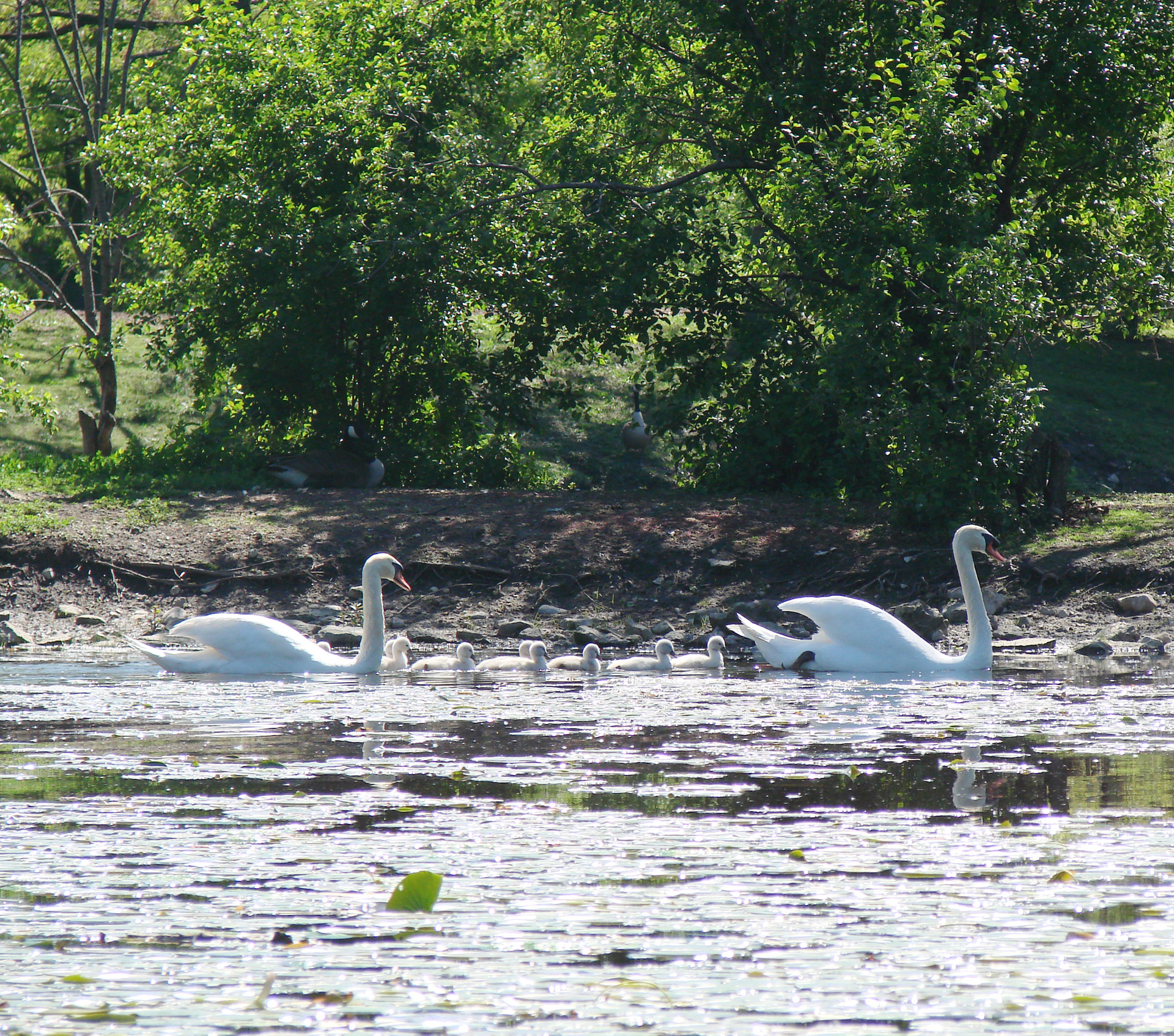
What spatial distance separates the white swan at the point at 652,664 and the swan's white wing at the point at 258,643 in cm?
217

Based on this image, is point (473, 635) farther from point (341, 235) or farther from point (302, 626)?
point (341, 235)

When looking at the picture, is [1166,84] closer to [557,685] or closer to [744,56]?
[744,56]

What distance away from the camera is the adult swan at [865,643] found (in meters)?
11.2

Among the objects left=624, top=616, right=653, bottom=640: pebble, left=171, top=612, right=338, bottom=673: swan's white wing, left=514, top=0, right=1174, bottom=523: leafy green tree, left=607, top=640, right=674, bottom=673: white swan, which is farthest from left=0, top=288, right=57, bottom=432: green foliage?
left=607, top=640, right=674, bottom=673: white swan

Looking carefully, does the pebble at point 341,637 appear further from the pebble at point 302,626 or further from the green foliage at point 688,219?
the green foliage at point 688,219

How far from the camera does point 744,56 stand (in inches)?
670

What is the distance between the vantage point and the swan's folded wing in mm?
11242

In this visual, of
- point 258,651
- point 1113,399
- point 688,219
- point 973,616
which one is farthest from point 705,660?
point 1113,399

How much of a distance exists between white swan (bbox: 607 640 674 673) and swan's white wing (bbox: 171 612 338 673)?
2168 mm

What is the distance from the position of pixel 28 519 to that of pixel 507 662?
630 centimetres

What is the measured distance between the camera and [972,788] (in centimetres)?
629

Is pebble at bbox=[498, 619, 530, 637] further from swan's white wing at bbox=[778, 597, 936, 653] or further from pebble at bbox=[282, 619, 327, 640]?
swan's white wing at bbox=[778, 597, 936, 653]

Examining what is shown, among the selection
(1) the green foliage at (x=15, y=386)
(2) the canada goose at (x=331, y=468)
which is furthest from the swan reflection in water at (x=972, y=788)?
(1) the green foliage at (x=15, y=386)

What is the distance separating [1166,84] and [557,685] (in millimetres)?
11065
